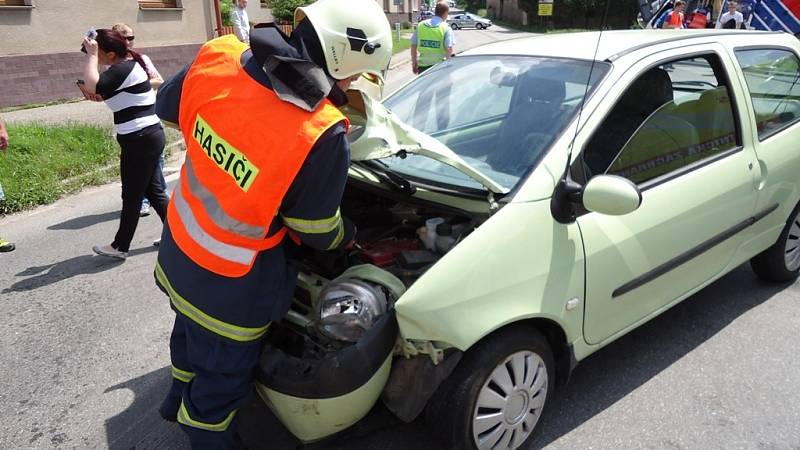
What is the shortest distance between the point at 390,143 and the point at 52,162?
601cm

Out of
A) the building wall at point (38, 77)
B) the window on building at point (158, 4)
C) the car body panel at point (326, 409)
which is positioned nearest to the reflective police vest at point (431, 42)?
the building wall at point (38, 77)

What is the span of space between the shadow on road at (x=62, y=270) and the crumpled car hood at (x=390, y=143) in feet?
10.1

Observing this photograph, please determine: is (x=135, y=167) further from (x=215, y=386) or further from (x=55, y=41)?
(x=55, y=41)

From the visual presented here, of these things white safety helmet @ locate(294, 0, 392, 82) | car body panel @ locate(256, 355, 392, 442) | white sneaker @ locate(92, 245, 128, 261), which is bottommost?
white sneaker @ locate(92, 245, 128, 261)

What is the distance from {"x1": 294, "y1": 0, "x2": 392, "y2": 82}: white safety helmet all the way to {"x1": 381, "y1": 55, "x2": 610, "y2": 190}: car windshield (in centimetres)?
53

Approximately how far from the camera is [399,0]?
80.3ft

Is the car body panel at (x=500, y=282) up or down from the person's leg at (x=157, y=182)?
up

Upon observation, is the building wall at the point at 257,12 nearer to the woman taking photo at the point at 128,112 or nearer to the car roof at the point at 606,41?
the woman taking photo at the point at 128,112

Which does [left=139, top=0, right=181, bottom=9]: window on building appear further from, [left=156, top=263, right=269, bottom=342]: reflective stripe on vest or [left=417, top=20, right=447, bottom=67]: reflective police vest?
[left=156, top=263, right=269, bottom=342]: reflective stripe on vest

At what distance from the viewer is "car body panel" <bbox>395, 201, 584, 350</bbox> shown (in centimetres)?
196

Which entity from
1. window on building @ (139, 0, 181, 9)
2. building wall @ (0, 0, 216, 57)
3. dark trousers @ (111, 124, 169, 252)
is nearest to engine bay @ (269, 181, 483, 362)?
dark trousers @ (111, 124, 169, 252)

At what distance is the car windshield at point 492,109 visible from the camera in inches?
99.1

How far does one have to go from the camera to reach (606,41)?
2.92 meters

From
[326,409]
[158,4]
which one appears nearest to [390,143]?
[326,409]
